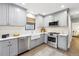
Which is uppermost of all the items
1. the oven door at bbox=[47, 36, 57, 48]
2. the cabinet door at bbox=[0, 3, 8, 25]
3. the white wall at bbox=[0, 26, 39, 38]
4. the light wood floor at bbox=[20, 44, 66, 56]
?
the cabinet door at bbox=[0, 3, 8, 25]

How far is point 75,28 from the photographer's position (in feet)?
33.1

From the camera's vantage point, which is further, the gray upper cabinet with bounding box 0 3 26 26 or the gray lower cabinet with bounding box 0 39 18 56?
the gray upper cabinet with bounding box 0 3 26 26

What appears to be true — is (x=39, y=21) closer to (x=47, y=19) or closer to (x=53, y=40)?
(x=47, y=19)

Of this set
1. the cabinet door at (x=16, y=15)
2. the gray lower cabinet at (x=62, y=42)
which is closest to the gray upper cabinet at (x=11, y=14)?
the cabinet door at (x=16, y=15)

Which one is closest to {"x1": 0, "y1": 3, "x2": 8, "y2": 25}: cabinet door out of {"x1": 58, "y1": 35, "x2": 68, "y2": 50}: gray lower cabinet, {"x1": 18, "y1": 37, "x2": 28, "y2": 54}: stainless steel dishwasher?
{"x1": 18, "y1": 37, "x2": 28, "y2": 54}: stainless steel dishwasher

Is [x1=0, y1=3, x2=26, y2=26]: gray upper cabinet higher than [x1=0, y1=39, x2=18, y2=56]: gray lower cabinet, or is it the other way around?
[x1=0, y1=3, x2=26, y2=26]: gray upper cabinet

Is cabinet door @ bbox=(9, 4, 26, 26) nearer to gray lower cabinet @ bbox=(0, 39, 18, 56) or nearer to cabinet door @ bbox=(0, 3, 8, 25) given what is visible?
cabinet door @ bbox=(0, 3, 8, 25)

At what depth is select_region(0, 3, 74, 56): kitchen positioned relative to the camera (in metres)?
2.72

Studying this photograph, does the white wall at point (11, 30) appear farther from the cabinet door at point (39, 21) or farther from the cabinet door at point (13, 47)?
the cabinet door at point (39, 21)

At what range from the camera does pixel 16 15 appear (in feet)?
10.9

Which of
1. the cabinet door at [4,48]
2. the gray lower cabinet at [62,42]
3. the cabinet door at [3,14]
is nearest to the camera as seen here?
the cabinet door at [4,48]

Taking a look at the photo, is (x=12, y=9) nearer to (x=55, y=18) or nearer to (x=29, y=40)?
(x=29, y=40)

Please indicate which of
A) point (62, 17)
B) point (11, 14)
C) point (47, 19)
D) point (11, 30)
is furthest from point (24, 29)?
point (62, 17)

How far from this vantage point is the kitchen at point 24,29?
2.72 meters
